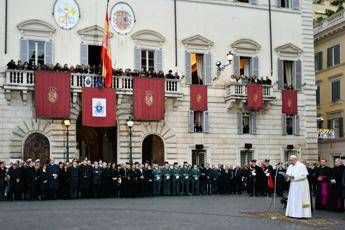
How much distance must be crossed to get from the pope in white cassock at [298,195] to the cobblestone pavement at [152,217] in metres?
0.45

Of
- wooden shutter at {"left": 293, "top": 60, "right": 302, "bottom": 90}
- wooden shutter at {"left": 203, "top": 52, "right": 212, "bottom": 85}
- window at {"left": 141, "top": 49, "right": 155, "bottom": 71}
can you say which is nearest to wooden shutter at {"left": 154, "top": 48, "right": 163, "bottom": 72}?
window at {"left": 141, "top": 49, "right": 155, "bottom": 71}

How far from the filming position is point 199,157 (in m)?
38.0

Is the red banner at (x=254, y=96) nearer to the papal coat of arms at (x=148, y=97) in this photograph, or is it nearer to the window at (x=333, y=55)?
the papal coat of arms at (x=148, y=97)

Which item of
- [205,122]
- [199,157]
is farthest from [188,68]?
[199,157]

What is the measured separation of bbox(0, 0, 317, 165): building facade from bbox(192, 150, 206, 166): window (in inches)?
2.5

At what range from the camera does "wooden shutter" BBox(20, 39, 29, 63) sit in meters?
34.1

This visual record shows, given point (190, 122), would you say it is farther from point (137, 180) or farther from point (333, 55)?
point (333, 55)

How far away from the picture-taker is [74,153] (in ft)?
114

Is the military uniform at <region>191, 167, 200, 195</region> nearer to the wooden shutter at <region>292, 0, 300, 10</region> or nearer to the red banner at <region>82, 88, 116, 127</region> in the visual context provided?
the red banner at <region>82, 88, 116, 127</region>

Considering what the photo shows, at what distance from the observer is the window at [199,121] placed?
37.8 metres

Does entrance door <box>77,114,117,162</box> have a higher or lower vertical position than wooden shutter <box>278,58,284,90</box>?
lower

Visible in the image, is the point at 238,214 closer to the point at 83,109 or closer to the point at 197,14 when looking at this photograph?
the point at 83,109

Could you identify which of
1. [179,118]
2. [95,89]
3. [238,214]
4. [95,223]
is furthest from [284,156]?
[95,223]

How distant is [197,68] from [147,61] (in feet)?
11.4
